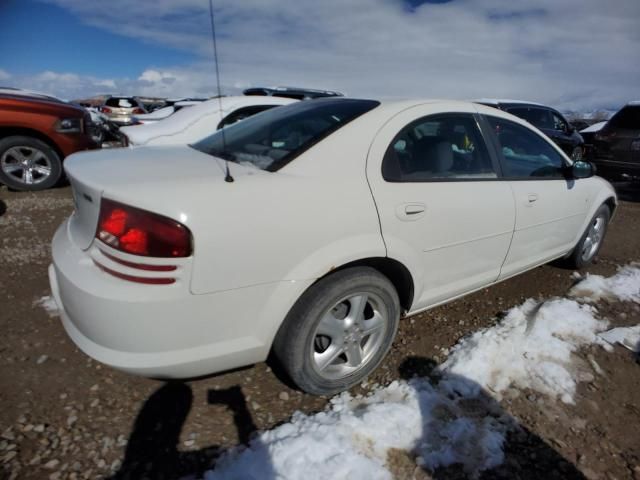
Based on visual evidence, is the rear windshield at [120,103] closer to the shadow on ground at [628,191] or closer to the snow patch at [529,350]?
the shadow on ground at [628,191]

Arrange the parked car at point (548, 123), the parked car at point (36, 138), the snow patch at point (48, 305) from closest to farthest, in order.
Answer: the snow patch at point (48, 305)
the parked car at point (36, 138)
the parked car at point (548, 123)

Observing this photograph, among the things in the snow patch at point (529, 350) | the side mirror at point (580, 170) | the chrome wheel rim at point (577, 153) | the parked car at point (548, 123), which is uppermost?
the parked car at point (548, 123)

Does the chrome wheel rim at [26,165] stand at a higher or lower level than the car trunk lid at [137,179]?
lower

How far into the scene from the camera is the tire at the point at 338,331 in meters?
1.85

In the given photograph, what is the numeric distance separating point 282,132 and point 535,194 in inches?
73.0

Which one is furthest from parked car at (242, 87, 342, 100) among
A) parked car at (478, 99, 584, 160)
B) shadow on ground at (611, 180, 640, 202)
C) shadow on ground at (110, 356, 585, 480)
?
shadow on ground at (110, 356, 585, 480)

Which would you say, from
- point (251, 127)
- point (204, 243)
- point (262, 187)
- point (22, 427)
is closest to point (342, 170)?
point (262, 187)

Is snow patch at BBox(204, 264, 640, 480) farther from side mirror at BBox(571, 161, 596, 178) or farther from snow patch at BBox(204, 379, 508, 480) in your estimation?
side mirror at BBox(571, 161, 596, 178)

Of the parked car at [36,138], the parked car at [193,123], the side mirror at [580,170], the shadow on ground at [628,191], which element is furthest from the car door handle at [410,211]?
the shadow on ground at [628,191]

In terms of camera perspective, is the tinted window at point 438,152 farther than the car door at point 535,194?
No

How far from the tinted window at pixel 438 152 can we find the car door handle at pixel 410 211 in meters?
0.14

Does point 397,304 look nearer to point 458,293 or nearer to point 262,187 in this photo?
point 458,293

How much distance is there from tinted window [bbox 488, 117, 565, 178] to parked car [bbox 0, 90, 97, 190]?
5.51 m

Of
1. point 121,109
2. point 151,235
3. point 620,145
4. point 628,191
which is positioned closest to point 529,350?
point 151,235
